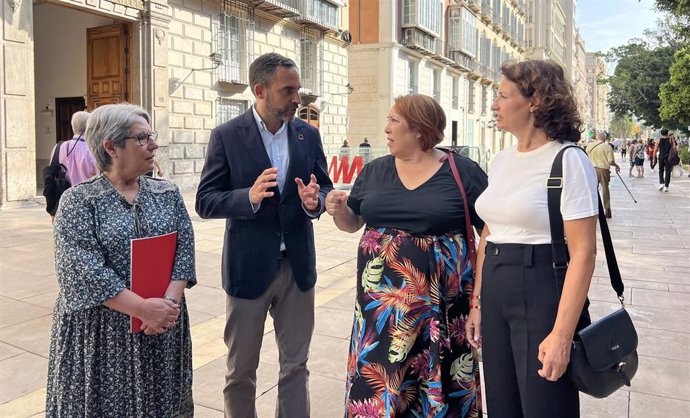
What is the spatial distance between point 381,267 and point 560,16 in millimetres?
81130

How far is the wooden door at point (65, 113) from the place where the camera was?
16.9 metres

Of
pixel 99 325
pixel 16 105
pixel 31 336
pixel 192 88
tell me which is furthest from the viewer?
pixel 192 88

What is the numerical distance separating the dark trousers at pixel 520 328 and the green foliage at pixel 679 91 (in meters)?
Answer: 17.2

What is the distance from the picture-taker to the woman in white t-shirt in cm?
198

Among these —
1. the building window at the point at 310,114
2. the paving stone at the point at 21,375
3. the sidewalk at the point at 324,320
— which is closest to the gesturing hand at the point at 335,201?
the sidewalk at the point at 324,320

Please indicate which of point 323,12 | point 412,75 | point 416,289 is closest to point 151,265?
point 416,289

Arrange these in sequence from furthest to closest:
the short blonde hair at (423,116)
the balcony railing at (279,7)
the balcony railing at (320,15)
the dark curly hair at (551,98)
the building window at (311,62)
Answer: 1. the building window at (311,62)
2. the balcony railing at (320,15)
3. the balcony railing at (279,7)
4. the short blonde hair at (423,116)
5. the dark curly hair at (551,98)

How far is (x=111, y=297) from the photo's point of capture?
204cm

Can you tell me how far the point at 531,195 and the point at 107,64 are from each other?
1498cm

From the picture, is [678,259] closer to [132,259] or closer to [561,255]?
[561,255]

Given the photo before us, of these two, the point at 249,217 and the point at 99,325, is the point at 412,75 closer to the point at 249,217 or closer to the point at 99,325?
the point at 249,217

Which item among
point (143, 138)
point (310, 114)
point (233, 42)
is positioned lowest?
point (143, 138)

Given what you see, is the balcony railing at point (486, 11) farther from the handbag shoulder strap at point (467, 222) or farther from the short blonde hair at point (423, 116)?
the handbag shoulder strap at point (467, 222)

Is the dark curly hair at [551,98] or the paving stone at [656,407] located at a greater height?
the dark curly hair at [551,98]
